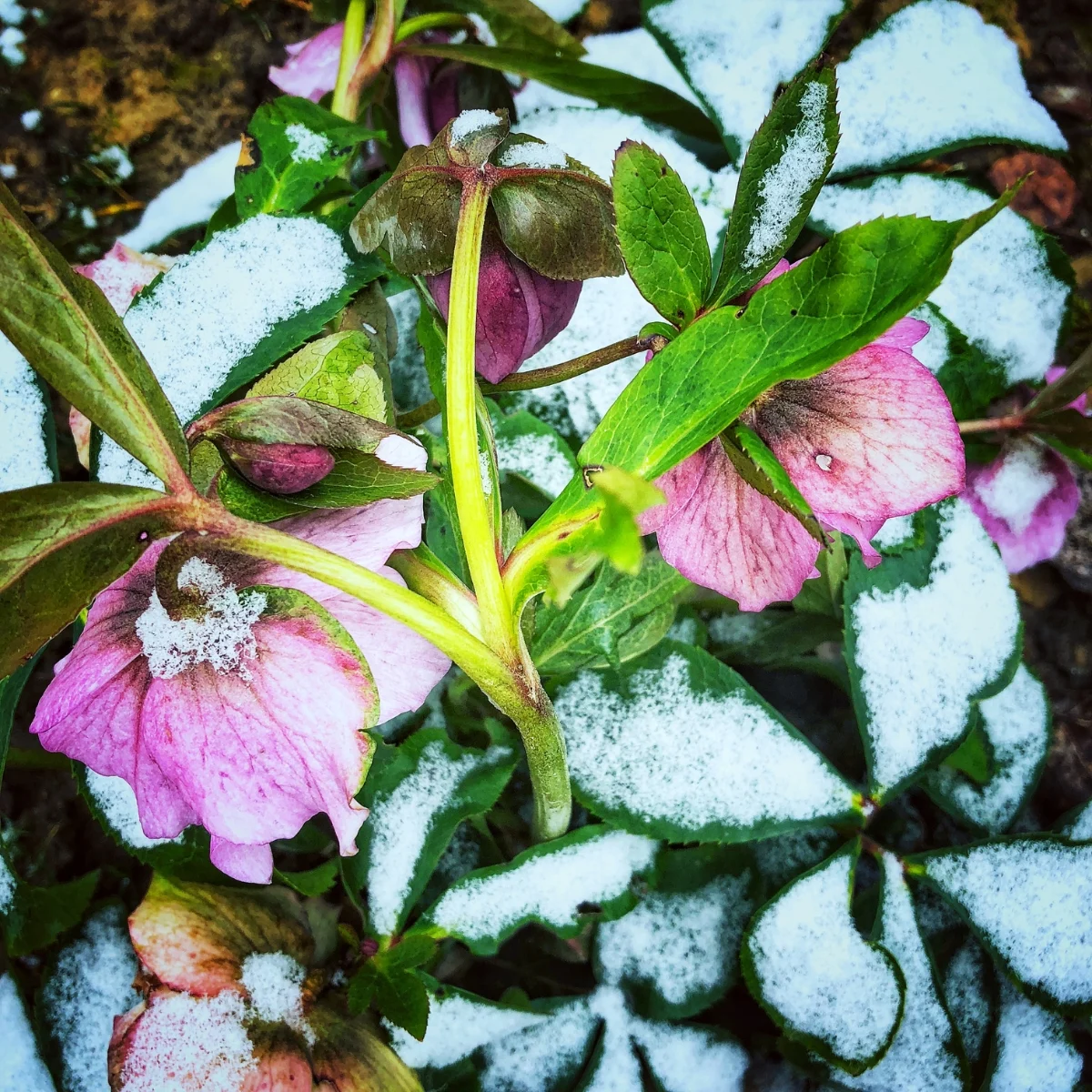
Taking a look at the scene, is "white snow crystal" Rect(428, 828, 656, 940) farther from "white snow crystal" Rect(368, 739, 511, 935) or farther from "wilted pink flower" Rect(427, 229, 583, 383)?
"wilted pink flower" Rect(427, 229, 583, 383)

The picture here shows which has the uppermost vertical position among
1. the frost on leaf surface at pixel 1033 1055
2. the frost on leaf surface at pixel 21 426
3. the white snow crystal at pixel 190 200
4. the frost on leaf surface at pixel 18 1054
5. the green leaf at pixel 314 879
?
the white snow crystal at pixel 190 200

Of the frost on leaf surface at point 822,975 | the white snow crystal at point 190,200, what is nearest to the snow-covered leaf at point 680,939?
the frost on leaf surface at point 822,975

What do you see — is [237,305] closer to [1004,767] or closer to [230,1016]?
[230,1016]

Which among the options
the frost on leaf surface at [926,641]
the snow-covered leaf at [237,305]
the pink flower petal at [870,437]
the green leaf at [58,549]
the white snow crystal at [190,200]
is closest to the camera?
the green leaf at [58,549]

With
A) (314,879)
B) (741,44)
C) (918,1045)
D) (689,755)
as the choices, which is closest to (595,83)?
(741,44)

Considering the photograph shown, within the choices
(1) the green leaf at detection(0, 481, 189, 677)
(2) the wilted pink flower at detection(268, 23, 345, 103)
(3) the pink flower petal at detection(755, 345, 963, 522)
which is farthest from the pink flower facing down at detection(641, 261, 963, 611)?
(2) the wilted pink flower at detection(268, 23, 345, 103)

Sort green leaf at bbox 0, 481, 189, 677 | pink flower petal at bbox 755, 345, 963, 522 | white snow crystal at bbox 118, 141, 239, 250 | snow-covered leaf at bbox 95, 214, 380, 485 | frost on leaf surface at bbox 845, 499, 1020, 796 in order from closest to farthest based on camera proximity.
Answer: green leaf at bbox 0, 481, 189, 677 → pink flower petal at bbox 755, 345, 963, 522 → snow-covered leaf at bbox 95, 214, 380, 485 → frost on leaf surface at bbox 845, 499, 1020, 796 → white snow crystal at bbox 118, 141, 239, 250

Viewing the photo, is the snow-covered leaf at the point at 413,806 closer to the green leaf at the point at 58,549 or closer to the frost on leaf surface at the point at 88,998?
the frost on leaf surface at the point at 88,998
